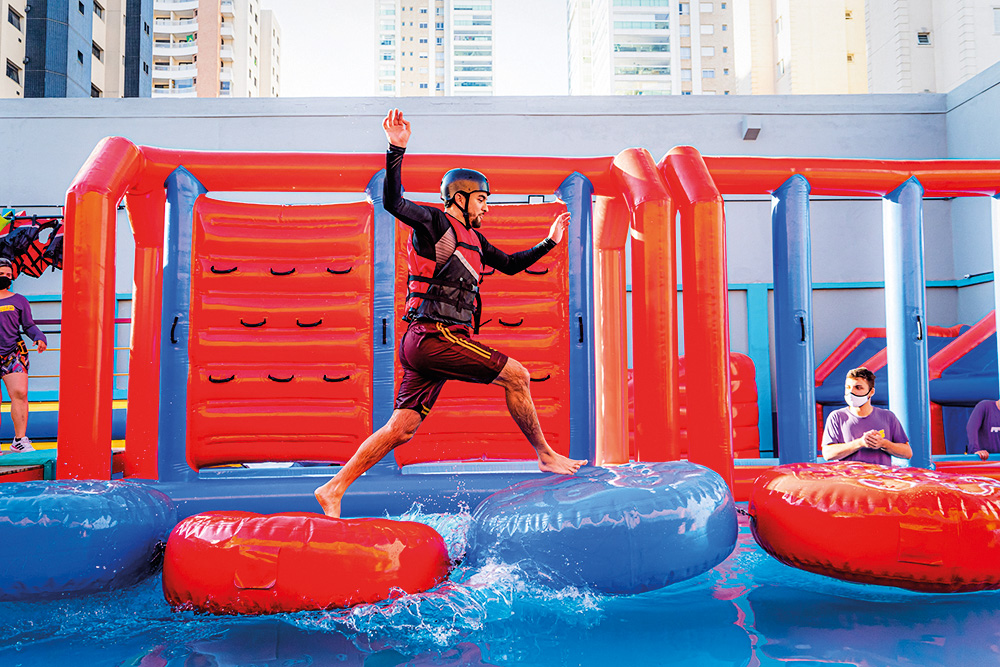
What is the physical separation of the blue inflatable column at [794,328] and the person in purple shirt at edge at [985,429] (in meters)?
2.03

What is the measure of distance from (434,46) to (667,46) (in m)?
26.5

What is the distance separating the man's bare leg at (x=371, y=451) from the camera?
2670mm

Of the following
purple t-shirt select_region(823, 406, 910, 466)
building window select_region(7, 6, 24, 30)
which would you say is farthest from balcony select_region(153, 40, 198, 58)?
purple t-shirt select_region(823, 406, 910, 466)

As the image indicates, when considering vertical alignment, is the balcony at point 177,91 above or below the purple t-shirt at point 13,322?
above

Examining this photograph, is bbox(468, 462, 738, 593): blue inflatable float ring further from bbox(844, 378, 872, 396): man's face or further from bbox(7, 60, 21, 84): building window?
bbox(7, 60, 21, 84): building window

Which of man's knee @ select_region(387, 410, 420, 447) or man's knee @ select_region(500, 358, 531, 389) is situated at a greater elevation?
man's knee @ select_region(500, 358, 531, 389)

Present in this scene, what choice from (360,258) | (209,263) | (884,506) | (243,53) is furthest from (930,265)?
(243,53)

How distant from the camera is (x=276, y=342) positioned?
349 centimetres

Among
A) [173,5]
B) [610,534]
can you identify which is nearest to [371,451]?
[610,534]

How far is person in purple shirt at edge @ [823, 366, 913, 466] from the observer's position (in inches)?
135

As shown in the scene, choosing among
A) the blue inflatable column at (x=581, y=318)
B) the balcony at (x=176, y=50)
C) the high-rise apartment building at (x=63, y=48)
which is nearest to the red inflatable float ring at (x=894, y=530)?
the blue inflatable column at (x=581, y=318)

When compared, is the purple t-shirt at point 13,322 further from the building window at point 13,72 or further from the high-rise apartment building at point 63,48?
the building window at point 13,72

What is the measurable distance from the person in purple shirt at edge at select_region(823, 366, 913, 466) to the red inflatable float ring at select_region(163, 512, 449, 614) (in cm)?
235

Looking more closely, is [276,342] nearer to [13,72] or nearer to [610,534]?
[610,534]
